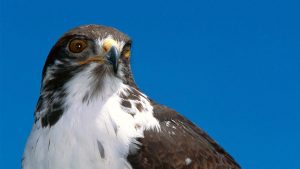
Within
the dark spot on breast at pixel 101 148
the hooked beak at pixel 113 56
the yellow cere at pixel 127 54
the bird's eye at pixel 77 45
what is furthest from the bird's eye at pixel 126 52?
the dark spot on breast at pixel 101 148

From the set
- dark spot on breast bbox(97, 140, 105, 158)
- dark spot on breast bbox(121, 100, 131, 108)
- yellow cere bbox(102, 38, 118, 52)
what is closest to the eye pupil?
yellow cere bbox(102, 38, 118, 52)

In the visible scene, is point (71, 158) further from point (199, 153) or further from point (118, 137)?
point (199, 153)

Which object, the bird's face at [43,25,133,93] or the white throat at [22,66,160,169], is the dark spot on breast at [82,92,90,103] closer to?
the white throat at [22,66,160,169]

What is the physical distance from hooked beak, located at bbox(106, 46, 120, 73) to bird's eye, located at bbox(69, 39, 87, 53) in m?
0.42

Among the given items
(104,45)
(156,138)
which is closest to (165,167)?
(156,138)

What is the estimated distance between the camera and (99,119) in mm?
6988

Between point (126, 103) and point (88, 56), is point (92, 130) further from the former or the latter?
point (88, 56)

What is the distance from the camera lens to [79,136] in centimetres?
691

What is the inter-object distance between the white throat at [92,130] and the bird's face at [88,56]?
0.37 ft

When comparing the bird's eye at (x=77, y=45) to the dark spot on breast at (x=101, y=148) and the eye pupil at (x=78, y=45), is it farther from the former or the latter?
the dark spot on breast at (x=101, y=148)

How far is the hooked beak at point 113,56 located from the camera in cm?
706

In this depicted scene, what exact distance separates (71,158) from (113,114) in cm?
84

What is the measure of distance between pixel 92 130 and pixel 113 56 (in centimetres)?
109

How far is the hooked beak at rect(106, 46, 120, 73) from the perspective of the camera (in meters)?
7.06
